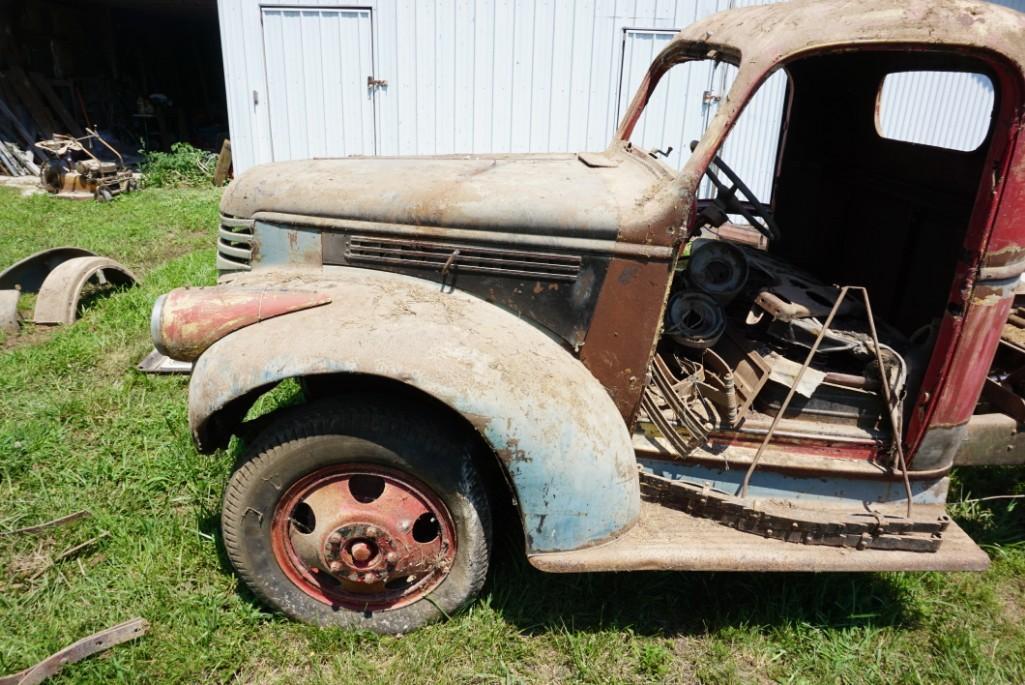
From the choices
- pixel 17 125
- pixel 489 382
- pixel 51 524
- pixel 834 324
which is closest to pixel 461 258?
pixel 489 382

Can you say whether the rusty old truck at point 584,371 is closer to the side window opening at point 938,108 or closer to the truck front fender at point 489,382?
the truck front fender at point 489,382

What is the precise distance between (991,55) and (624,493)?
1.76 m

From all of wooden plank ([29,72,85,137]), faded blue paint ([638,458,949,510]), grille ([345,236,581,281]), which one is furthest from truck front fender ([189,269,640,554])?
wooden plank ([29,72,85,137])

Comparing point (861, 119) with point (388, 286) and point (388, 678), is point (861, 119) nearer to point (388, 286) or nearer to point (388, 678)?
point (388, 286)

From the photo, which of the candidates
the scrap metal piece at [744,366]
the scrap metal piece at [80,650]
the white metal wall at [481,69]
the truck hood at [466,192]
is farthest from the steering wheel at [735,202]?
the white metal wall at [481,69]

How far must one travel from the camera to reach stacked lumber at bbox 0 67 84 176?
10.8 metres

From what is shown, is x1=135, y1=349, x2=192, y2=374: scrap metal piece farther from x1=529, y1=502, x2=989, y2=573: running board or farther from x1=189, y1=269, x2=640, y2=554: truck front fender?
x1=529, y1=502, x2=989, y2=573: running board

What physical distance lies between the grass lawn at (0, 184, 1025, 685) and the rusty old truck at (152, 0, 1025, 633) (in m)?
0.19

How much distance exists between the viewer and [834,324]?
9.41 feet

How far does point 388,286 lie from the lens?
8.38 feet

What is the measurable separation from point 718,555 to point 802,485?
504 millimetres

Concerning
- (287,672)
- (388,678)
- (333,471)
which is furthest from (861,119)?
(287,672)

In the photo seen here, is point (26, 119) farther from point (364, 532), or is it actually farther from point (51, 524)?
point (364, 532)

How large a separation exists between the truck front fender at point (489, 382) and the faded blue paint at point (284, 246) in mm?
377
